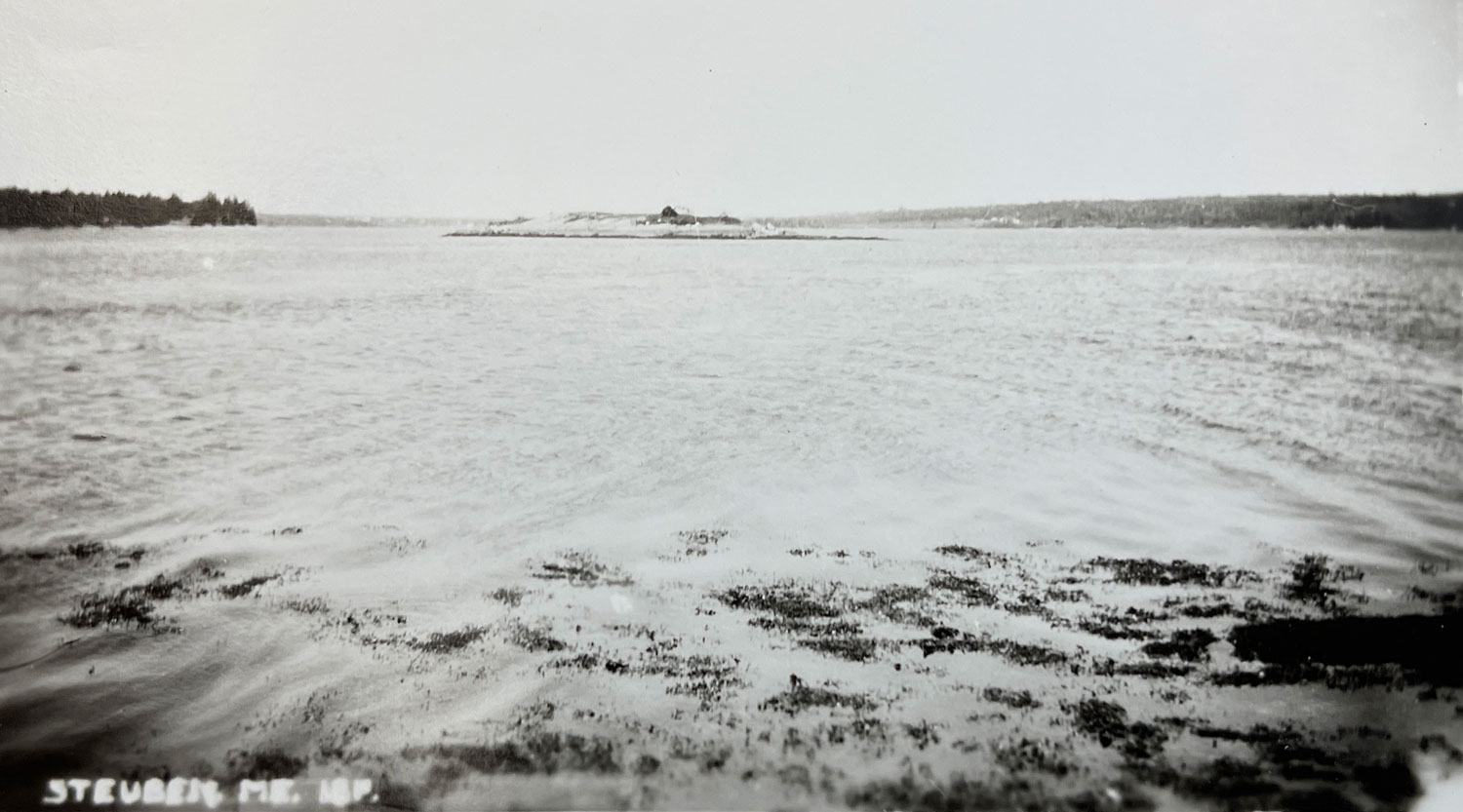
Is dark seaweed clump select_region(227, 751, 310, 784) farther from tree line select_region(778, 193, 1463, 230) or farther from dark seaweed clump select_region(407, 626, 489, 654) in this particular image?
tree line select_region(778, 193, 1463, 230)

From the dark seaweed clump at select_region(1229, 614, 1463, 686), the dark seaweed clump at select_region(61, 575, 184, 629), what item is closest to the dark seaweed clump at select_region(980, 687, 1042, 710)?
the dark seaweed clump at select_region(1229, 614, 1463, 686)

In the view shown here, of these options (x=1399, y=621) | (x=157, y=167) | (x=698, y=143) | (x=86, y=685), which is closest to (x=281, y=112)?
(x=157, y=167)

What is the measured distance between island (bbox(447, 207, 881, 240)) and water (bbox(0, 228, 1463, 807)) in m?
0.05

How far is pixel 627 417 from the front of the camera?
2584 millimetres

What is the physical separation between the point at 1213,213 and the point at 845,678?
1.78 m

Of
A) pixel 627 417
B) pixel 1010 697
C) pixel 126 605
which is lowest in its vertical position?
pixel 1010 697

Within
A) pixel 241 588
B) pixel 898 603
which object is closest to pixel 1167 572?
pixel 898 603

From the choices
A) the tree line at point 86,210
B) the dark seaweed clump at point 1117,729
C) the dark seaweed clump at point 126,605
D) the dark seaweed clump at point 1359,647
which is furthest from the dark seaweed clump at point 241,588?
the dark seaweed clump at point 1359,647

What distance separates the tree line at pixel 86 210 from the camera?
236 centimetres

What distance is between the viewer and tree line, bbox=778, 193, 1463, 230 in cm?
249

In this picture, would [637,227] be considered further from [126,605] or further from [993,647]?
[126,605]

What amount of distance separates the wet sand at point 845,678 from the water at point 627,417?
4 centimetres

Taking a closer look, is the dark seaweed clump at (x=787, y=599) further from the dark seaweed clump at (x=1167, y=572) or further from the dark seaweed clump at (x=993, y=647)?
the dark seaweed clump at (x=1167, y=572)

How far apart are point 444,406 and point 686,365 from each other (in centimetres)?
73
